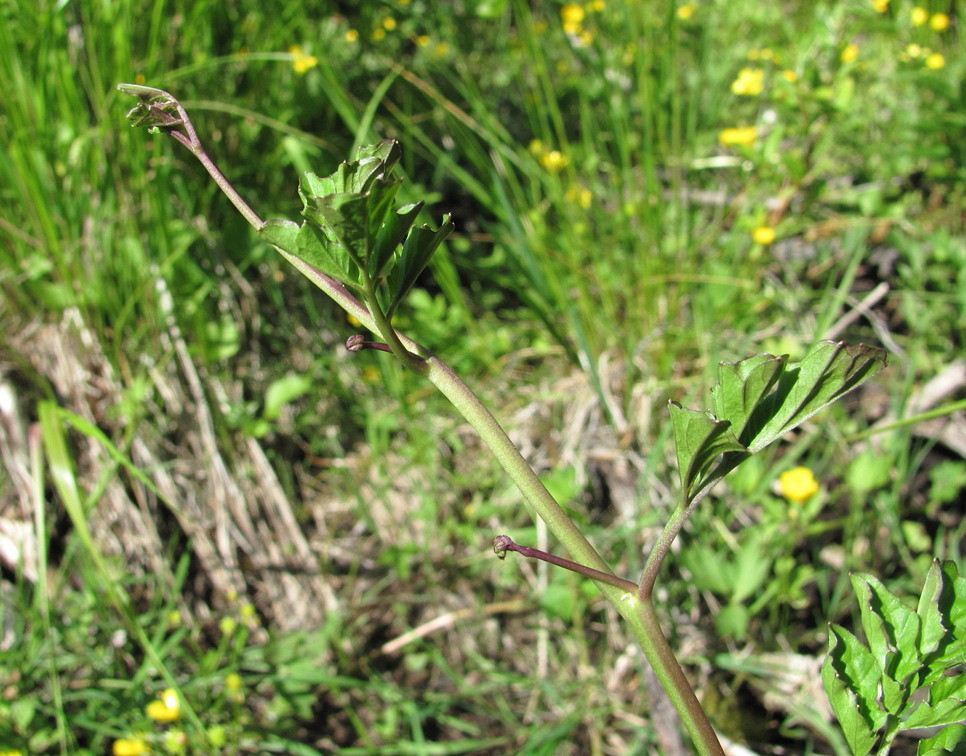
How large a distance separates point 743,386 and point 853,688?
219mm

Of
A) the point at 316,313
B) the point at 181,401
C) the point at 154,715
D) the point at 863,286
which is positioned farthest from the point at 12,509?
the point at 863,286

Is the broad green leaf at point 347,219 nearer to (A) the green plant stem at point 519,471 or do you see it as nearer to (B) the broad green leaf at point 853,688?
(A) the green plant stem at point 519,471

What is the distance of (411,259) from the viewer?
1.59 ft

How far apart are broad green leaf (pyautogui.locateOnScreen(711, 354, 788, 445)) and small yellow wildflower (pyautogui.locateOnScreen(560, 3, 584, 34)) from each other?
2.28m

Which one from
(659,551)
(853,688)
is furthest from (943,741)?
(659,551)

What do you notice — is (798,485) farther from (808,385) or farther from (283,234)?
(283,234)

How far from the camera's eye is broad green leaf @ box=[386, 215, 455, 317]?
1.57ft

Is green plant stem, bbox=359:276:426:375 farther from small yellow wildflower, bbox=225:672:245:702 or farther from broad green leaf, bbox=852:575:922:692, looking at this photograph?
small yellow wildflower, bbox=225:672:245:702

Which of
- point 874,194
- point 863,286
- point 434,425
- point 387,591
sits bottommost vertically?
point 387,591

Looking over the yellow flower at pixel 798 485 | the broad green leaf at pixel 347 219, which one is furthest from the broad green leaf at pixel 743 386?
the yellow flower at pixel 798 485

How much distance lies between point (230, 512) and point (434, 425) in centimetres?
49

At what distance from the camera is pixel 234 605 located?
1801mm

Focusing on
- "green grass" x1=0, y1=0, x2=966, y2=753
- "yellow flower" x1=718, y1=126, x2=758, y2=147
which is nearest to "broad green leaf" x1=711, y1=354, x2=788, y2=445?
"green grass" x1=0, y1=0, x2=966, y2=753

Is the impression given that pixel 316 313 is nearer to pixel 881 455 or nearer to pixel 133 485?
pixel 133 485
